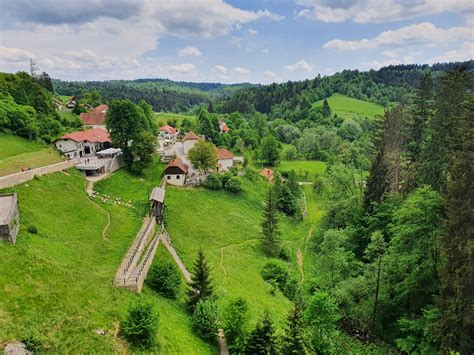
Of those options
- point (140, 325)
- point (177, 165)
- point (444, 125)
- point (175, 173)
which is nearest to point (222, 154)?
point (177, 165)

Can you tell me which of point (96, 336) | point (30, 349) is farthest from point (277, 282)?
point (30, 349)

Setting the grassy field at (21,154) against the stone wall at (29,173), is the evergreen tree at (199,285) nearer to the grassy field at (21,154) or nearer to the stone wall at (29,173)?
the stone wall at (29,173)

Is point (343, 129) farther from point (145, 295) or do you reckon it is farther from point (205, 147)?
point (145, 295)

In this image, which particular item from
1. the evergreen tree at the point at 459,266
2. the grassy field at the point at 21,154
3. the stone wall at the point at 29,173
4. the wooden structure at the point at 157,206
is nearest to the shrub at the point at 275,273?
the wooden structure at the point at 157,206

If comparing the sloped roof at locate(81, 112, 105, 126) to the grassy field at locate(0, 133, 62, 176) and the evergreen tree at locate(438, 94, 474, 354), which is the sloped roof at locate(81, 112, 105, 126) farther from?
the evergreen tree at locate(438, 94, 474, 354)

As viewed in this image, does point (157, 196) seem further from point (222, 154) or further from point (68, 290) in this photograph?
point (222, 154)
